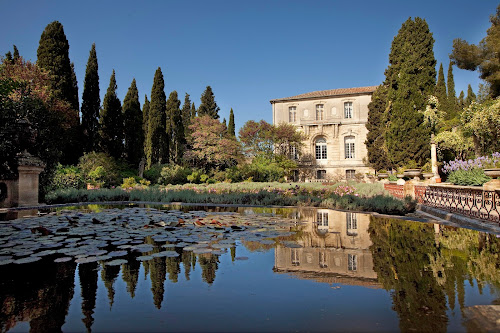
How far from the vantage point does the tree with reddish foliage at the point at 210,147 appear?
25.4 metres

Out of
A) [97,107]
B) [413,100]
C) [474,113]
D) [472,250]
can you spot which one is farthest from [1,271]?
[97,107]

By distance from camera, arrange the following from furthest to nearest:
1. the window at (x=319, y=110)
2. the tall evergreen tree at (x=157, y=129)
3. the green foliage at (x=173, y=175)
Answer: the window at (x=319, y=110), the tall evergreen tree at (x=157, y=129), the green foliage at (x=173, y=175)

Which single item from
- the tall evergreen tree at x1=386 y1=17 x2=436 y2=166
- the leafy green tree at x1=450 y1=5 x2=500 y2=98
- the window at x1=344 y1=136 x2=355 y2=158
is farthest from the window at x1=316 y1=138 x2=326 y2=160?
the leafy green tree at x1=450 y1=5 x2=500 y2=98

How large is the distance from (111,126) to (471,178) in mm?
23650

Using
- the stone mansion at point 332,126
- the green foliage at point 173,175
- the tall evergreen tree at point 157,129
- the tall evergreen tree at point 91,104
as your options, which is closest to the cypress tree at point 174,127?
the tall evergreen tree at point 157,129

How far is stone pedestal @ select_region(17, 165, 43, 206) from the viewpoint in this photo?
984cm

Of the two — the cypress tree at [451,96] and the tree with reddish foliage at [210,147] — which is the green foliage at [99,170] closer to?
the tree with reddish foliage at [210,147]

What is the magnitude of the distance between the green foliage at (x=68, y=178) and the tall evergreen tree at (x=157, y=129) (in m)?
10.2

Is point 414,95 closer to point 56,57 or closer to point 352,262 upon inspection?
point 352,262

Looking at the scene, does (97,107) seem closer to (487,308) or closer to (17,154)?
(17,154)

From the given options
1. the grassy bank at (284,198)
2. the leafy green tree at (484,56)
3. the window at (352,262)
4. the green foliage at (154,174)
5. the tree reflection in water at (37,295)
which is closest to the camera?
the tree reflection in water at (37,295)

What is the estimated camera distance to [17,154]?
955 cm

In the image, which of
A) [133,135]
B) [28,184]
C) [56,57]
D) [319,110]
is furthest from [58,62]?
[319,110]

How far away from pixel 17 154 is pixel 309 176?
89.5 feet
